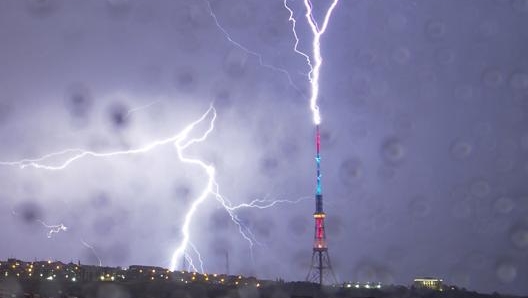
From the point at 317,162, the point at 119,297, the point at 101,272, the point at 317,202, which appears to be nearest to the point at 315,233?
the point at 317,202

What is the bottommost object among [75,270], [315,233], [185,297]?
[185,297]

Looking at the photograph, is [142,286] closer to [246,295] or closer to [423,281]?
[246,295]

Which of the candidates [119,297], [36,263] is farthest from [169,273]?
[119,297]

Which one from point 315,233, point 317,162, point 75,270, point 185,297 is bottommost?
point 185,297

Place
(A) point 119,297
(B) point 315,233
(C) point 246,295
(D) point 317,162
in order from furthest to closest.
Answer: (B) point 315,233, (D) point 317,162, (C) point 246,295, (A) point 119,297

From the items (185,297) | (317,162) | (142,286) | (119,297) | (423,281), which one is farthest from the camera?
(423,281)

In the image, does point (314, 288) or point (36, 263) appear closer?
point (314, 288)

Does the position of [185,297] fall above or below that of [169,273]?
below

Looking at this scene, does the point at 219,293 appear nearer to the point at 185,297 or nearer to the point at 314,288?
the point at 185,297

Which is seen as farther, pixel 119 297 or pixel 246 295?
pixel 246 295
